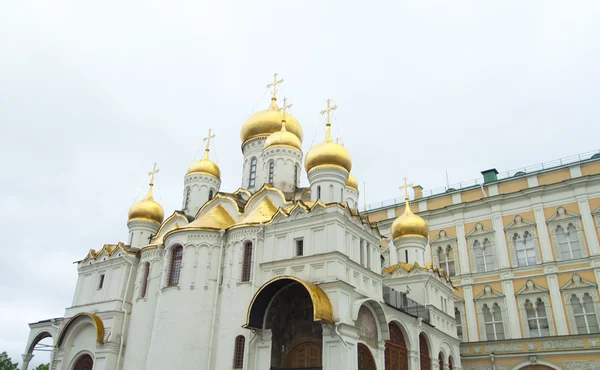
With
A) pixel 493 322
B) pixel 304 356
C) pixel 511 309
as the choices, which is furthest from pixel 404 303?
pixel 511 309

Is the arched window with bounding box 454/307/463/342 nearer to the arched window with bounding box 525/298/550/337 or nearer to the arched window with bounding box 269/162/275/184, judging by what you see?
the arched window with bounding box 525/298/550/337

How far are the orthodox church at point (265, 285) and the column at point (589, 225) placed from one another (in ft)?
21.7

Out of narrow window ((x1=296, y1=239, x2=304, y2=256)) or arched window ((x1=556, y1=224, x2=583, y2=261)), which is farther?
arched window ((x1=556, y1=224, x2=583, y2=261))

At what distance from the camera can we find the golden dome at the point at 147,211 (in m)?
24.5

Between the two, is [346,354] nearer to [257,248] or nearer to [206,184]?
[257,248]

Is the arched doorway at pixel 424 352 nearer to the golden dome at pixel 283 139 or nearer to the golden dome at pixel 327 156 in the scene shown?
the golden dome at pixel 327 156

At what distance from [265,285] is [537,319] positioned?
14.6 metres

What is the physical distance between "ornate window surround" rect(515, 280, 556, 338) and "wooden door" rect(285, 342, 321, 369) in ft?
40.5

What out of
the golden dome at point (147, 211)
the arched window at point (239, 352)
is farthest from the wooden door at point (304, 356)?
the golden dome at point (147, 211)

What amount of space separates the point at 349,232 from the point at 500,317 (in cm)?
1198

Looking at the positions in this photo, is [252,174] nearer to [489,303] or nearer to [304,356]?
[304,356]

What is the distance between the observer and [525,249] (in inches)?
981

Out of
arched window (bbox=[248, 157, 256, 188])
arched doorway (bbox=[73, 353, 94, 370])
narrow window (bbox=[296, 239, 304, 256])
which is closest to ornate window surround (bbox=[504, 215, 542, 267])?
arched window (bbox=[248, 157, 256, 188])

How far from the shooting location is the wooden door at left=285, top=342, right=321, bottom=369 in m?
15.9
